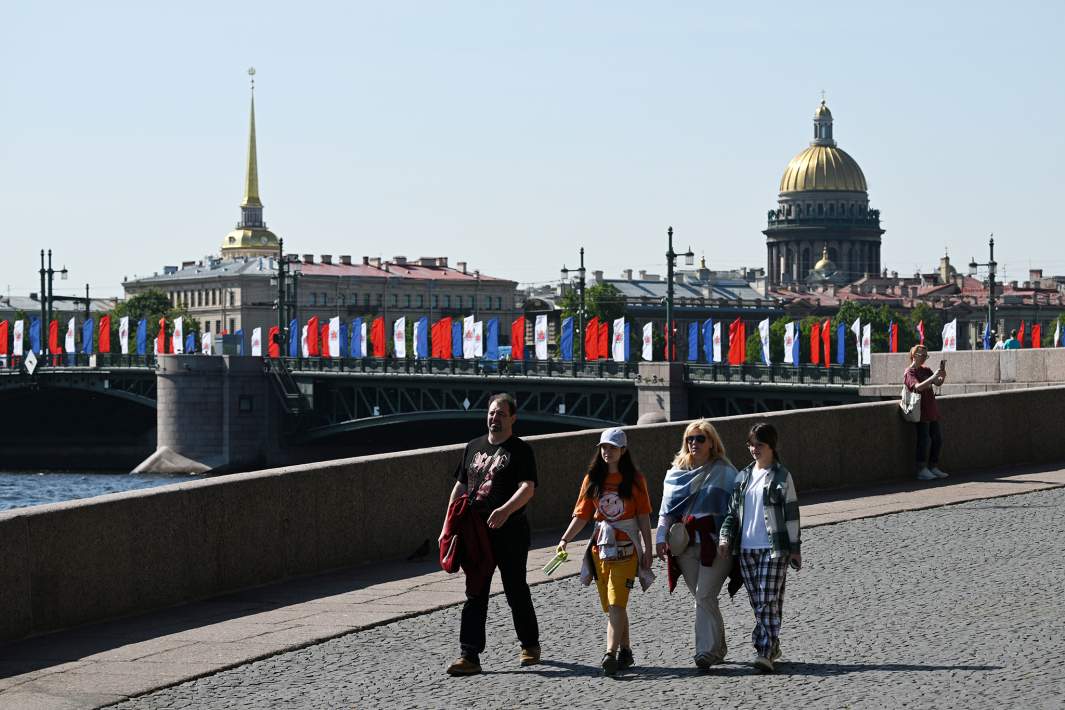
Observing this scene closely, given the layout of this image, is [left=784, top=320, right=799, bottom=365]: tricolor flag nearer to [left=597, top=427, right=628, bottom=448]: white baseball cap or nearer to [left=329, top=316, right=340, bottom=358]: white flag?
[left=329, top=316, right=340, bottom=358]: white flag

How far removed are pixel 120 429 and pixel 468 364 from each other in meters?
22.1

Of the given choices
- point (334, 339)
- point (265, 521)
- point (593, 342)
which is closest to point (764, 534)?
point (265, 521)

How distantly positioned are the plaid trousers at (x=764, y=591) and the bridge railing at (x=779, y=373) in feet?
133

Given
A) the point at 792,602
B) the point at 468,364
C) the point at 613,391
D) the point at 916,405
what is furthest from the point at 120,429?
the point at 792,602

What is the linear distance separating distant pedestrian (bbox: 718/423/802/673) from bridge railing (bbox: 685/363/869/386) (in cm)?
4058

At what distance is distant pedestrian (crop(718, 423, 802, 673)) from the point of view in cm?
976

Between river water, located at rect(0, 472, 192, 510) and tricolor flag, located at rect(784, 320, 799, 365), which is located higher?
tricolor flag, located at rect(784, 320, 799, 365)

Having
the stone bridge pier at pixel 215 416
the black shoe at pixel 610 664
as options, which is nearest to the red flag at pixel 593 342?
the stone bridge pier at pixel 215 416

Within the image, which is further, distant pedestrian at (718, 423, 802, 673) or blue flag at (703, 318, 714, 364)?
blue flag at (703, 318, 714, 364)

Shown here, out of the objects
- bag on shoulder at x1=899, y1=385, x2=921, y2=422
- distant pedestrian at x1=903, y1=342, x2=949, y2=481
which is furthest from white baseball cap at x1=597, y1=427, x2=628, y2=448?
bag on shoulder at x1=899, y1=385, x2=921, y2=422

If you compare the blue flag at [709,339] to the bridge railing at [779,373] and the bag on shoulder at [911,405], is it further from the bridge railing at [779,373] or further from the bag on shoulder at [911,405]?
the bag on shoulder at [911,405]

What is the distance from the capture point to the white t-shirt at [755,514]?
388 inches

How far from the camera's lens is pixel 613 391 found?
2311 inches

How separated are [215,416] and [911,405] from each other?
5670 cm
